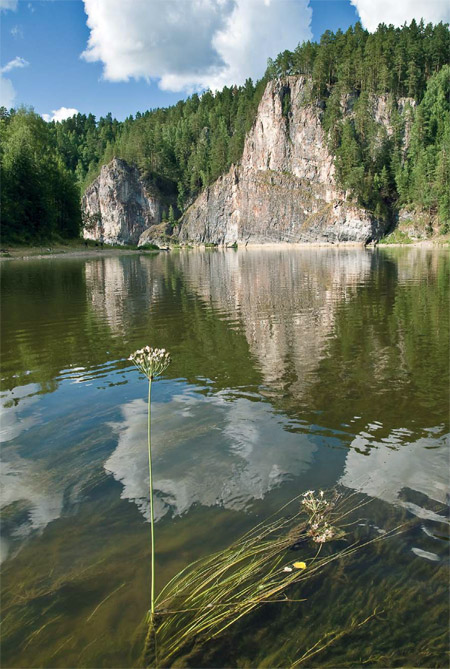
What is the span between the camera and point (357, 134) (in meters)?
129

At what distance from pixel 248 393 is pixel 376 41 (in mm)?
167526

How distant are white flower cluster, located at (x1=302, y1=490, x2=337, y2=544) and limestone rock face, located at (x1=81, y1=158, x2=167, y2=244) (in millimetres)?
179777

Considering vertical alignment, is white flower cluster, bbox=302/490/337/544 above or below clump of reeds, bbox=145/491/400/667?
above

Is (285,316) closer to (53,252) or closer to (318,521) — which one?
(318,521)

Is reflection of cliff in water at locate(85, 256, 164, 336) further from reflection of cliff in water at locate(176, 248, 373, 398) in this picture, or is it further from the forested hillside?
the forested hillside

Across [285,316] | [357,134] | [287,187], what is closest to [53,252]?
[285,316]

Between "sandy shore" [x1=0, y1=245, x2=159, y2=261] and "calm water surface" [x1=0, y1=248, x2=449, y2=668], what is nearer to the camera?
"calm water surface" [x1=0, y1=248, x2=449, y2=668]

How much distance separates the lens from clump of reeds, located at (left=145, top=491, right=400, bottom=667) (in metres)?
3.54

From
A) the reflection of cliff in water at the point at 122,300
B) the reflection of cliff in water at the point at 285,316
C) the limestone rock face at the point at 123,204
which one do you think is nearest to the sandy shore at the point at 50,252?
the reflection of cliff in water at the point at 122,300

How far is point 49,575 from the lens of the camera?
13.9ft

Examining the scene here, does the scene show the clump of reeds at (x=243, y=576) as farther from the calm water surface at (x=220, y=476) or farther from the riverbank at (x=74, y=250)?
the riverbank at (x=74, y=250)

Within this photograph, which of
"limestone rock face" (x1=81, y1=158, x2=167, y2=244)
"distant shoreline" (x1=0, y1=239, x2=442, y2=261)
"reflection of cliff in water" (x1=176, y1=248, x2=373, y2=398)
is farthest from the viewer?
"limestone rock face" (x1=81, y1=158, x2=167, y2=244)

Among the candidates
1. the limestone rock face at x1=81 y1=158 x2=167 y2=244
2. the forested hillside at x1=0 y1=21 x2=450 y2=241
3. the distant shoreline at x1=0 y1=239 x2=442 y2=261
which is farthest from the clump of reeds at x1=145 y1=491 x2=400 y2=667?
the limestone rock face at x1=81 y1=158 x2=167 y2=244

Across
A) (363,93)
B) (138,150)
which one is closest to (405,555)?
(363,93)
